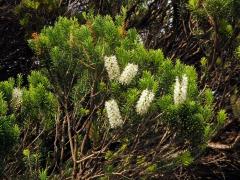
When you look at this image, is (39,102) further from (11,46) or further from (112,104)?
(11,46)

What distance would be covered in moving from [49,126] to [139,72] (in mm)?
1216

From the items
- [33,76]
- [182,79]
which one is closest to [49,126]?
[33,76]

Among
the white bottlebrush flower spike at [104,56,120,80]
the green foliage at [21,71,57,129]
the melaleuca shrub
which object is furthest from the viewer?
the green foliage at [21,71,57,129]

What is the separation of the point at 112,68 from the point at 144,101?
46 centimetres

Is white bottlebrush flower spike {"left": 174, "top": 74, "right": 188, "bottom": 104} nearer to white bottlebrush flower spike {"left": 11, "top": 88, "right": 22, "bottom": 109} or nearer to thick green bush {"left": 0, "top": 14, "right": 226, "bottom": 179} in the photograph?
thick green bush {"left": 0, "top": 14, "right": 226, "bottom": 179}

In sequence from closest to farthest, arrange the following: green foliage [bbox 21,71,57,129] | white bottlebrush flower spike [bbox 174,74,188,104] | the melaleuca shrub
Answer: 1. white bottlebrush flower spike [bbox 174,74,188,104]
2. the melaleuca shrub
3. green foliage [bbox 21,71,57,129]

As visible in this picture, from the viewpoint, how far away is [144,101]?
4578 millimetres

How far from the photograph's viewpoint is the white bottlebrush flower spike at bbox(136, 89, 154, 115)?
15.0 ft

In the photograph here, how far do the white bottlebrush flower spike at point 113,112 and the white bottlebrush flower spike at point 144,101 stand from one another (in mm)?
189

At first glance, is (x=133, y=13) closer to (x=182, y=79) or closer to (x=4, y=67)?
(x=4, y=67)

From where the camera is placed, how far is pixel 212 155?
25.8 feet

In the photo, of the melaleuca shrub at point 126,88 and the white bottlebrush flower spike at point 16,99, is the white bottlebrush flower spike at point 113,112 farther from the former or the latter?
the white bottlebrush flower spike at point 16,99

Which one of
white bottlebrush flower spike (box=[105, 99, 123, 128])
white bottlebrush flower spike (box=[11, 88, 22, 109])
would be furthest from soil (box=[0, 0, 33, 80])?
white bottlebrush flower spike (box=[105, 99, 123, 128])

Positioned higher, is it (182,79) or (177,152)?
(182,79)
